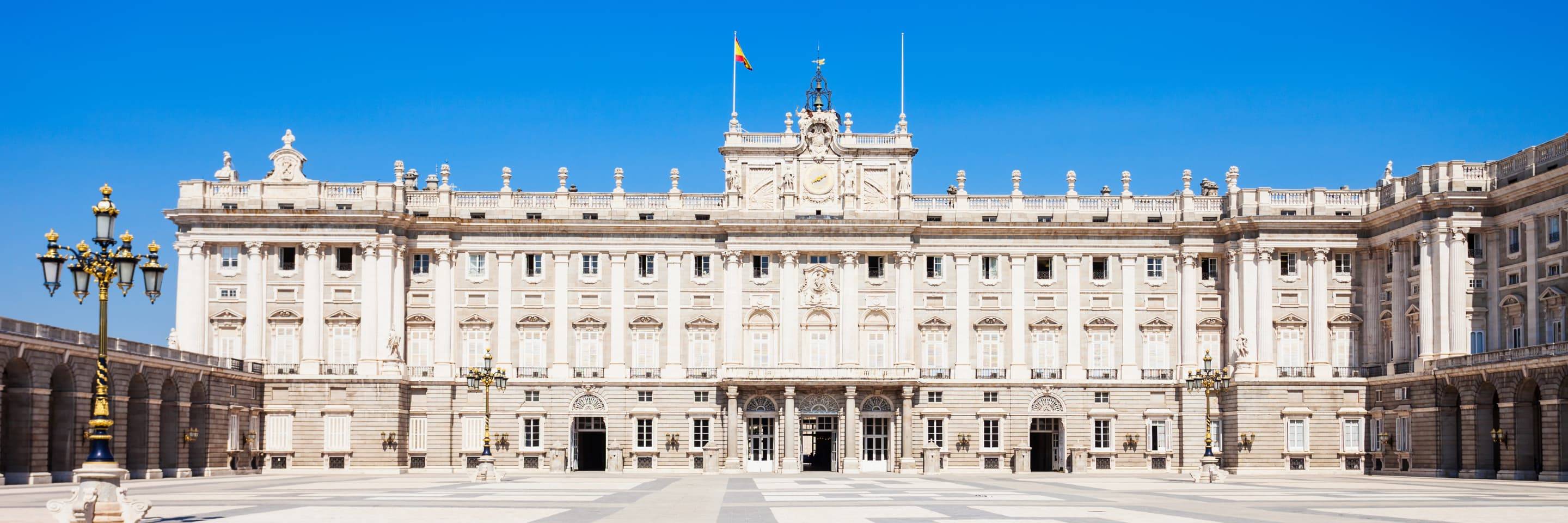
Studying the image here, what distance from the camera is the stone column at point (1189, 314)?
80625 mm

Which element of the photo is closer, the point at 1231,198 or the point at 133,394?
the point at 133,394

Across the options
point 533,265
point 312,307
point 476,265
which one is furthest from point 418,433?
point 533,265

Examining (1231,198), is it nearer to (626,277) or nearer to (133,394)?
(626,277)

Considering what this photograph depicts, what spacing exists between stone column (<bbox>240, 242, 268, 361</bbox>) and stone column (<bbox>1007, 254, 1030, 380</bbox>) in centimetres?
3545

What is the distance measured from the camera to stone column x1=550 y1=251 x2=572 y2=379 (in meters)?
80.8

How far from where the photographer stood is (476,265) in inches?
3194

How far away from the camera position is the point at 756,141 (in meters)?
81.4

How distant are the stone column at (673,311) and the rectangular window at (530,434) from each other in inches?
256

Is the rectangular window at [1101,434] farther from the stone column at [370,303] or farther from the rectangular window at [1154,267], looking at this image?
the stone column at [370,303]

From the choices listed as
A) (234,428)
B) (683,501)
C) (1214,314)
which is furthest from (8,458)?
(1214,314)

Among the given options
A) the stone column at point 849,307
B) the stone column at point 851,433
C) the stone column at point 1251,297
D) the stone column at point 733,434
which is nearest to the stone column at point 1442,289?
the stone column at point 1251,297

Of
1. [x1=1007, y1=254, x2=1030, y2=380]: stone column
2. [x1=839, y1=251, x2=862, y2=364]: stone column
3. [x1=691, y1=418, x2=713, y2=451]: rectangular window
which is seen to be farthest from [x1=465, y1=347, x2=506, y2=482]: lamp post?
[x1=1007, y1=254, x2=1030, y2=380]: stone column

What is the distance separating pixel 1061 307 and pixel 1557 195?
931 inches

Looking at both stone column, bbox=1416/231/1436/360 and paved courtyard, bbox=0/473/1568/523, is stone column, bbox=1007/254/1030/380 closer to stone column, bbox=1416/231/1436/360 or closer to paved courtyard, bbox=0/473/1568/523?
paved courtyard, bbox=0/473/1568/523
